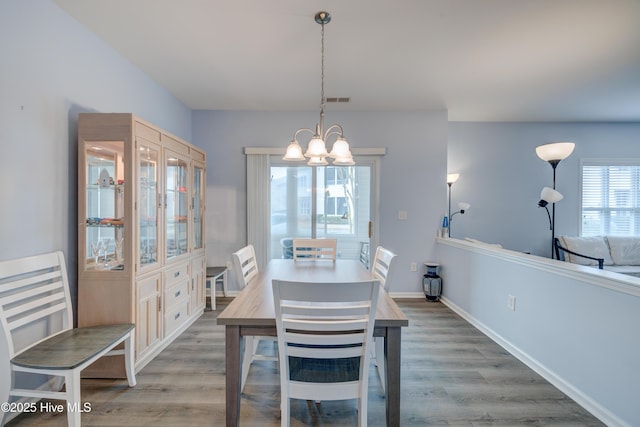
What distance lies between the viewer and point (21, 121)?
5.89 feet

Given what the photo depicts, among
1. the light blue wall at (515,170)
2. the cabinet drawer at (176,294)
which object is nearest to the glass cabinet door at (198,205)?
the cabinet drawer at (176,294)

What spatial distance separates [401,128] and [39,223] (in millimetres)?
3920

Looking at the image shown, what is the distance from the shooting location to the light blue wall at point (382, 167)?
164 inches

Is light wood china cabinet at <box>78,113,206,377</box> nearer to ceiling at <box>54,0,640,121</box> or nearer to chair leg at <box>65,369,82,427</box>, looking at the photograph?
chair leg at <box>65,369,82,427</box>

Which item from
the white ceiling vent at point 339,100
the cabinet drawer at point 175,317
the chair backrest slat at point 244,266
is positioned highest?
the white ceiling vent at point 339,100

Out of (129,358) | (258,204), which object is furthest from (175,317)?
(258,204)

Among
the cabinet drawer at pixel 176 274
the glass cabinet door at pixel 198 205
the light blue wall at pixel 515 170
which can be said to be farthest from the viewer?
the light blue wall at pixel 515 170

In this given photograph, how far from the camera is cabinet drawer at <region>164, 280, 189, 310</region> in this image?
8.93ft

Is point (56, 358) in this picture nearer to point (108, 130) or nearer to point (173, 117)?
point (108, 130)

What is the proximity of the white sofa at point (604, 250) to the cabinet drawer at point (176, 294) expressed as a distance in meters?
4.81

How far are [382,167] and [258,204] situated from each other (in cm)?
181

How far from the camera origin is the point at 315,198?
423 centimetres

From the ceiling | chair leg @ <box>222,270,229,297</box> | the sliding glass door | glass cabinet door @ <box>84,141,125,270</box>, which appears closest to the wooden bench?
glass cabinet door @ <box>84,141,125,270</box>

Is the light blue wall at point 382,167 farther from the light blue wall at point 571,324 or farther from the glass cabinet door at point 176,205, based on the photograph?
the light blue wall at point 571,324
